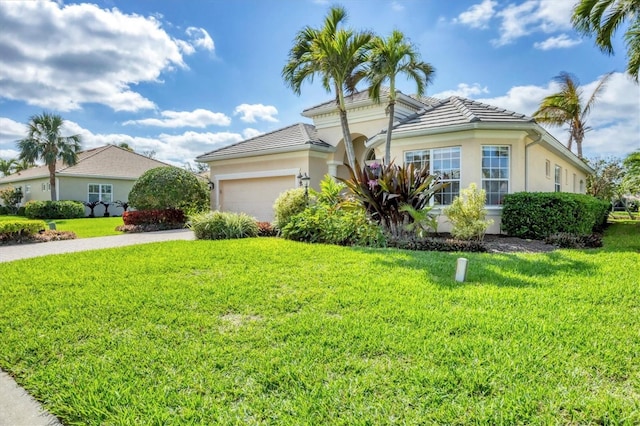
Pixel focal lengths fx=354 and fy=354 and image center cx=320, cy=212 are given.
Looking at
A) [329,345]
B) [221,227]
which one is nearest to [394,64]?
[221,227]

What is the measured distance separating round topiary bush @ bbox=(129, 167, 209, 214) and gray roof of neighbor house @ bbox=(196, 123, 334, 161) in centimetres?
287

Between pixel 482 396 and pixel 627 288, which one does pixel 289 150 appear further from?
pixel 482 396

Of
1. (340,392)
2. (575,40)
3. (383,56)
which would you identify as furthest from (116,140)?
(340,392)

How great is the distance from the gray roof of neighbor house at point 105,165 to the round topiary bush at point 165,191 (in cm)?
1445

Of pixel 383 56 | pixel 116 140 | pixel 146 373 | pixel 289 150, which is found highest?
pixel 116 140

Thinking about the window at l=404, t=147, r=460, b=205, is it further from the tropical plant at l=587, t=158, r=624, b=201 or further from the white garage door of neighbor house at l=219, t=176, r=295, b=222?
the tropical plant at l=587, t=158, r=624, b=201

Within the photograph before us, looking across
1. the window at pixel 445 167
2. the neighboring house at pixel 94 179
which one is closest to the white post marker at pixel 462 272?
the window at pixel 445 167

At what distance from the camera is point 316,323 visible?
4082mm

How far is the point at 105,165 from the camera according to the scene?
30266mm

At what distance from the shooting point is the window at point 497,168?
1245cm

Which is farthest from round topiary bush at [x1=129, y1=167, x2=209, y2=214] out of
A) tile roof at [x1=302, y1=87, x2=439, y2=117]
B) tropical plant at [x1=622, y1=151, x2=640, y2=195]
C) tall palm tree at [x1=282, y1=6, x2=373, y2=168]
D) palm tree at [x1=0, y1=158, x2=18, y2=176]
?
palm tree at [x1=0, y1=158, x2=18, y2=176]

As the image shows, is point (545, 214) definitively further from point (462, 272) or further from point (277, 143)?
point (277, 143)

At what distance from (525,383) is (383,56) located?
37.3 ft

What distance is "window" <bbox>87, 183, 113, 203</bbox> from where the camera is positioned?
28953mm
